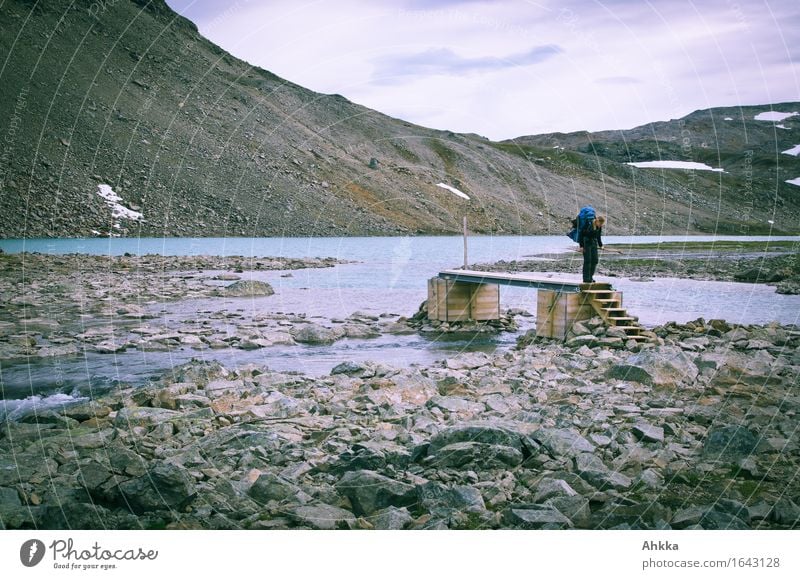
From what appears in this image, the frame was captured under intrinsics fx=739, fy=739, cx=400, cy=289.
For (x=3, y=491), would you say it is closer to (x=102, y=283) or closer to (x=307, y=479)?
(x=307, y=479)

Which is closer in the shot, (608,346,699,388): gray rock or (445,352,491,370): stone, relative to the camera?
(608,346,699,388): gray rock

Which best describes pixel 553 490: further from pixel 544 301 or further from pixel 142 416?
pixel 544 301

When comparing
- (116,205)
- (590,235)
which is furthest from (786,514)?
(116,205)

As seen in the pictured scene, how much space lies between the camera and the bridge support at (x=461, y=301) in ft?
76.8

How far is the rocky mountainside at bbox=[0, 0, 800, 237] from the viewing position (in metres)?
83.1

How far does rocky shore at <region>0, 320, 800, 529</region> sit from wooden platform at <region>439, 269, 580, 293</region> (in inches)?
234

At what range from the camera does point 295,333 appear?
67.6 ft

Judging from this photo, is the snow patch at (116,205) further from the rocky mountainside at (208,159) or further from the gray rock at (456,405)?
the gray rock at (456,405)

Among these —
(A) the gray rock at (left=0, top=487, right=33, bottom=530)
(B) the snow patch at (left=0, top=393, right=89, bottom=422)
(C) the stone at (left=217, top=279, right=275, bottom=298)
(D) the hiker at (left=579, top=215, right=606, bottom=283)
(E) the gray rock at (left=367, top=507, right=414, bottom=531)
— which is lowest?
(B) the snow patch at (left=0, top=393, right=89, bottom=422)

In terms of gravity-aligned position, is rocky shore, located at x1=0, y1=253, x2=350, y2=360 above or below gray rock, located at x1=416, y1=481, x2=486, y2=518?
above

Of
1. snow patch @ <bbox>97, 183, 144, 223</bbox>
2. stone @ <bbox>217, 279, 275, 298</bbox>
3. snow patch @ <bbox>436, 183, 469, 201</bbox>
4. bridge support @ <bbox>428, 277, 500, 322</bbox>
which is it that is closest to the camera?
bridge support @ <bbox>428, 277, 500, 322</bbox>

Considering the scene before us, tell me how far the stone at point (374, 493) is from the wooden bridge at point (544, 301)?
37.1ft

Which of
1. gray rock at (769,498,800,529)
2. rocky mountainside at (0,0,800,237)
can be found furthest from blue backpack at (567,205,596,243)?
rocky mountainside at (0,0,800,237)

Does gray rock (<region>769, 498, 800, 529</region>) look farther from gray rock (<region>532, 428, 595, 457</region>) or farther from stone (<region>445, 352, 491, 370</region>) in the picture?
stone (<region>445, 352, 491, 370</region>)
